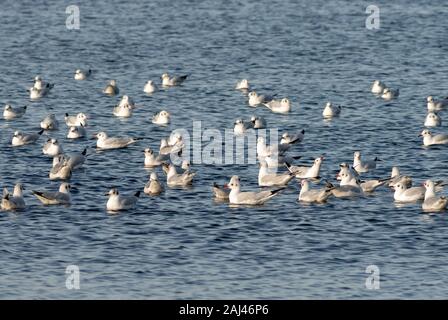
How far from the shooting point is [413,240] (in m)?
38.3

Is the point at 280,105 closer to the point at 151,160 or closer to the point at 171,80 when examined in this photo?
the point at 171,80

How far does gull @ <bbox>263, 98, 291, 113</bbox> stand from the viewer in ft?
194

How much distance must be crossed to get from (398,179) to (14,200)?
42.7ft

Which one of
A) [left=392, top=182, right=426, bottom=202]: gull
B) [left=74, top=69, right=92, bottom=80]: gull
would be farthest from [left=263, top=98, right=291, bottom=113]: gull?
[left=392, top=182, right=426, bottom=202]: gull

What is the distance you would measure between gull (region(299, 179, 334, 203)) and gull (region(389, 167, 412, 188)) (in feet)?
8.31

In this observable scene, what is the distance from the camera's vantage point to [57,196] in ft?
138

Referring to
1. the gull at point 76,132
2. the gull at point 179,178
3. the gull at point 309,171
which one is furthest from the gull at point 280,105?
the gull at point 179,178

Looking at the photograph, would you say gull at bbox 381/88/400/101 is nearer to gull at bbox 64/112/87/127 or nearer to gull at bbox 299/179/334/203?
gull at bbox 64/112/87/127

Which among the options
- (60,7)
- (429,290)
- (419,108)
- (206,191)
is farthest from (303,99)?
(60,7)

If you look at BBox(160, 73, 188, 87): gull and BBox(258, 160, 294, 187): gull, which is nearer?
BBox(258, 160, 294, 187): gull

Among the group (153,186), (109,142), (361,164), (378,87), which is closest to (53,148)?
(109,142)

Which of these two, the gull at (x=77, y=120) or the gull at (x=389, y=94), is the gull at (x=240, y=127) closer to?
the gull at (x=77, y=120)

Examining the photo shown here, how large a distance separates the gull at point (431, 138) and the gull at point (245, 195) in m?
11.1

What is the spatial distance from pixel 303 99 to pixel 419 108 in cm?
585
